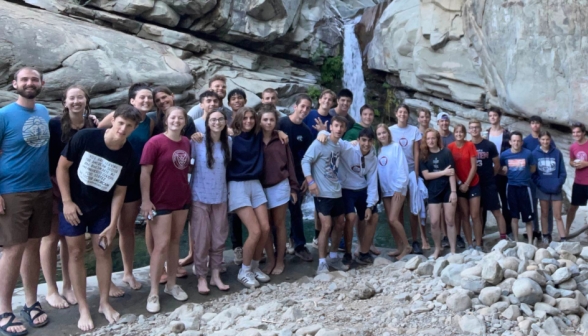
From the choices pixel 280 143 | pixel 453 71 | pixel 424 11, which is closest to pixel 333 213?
pixel 280 143

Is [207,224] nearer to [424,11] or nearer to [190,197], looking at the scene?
[190,197]

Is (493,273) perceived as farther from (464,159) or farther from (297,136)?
(297,136)

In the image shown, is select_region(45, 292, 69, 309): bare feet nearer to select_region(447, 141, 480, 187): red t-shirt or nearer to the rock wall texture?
select_region(447, 141, 480, 187): red t-shirt

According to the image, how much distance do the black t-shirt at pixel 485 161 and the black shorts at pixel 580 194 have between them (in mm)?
1722

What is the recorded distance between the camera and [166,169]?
452 centimetres

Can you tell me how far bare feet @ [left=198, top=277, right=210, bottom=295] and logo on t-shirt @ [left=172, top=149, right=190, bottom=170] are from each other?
1.24 meters

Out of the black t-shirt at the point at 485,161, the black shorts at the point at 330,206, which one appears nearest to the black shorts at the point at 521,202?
the black t-shirt at the point at 485,161

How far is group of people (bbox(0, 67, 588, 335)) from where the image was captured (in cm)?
404

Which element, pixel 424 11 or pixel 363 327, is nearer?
pixel 363 327

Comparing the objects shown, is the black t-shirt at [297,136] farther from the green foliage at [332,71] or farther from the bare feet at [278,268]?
the green foliage at [332,71]

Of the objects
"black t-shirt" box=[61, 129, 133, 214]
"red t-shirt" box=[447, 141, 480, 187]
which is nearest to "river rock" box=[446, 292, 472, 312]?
"red t-shirt" box=[447, 141, 480, 187]

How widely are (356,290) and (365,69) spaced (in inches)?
535

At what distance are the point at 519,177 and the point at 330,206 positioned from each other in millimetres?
2992

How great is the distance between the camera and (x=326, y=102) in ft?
19.9
